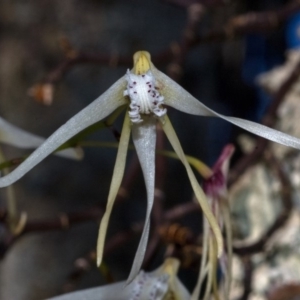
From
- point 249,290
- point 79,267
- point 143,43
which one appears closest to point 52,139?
point 79,267

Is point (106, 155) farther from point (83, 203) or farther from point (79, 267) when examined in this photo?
point (79, 267)

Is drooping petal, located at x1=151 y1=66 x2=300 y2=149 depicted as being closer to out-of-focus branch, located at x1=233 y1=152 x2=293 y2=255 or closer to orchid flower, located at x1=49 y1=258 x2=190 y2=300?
orchid flower, located at x1=49 y1=258 x2=190 y2=300

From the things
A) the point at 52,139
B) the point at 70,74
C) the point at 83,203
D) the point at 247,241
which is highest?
the point at 70,74

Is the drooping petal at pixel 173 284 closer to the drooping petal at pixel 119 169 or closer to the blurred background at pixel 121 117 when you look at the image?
the drooping petal at pixel 119 169

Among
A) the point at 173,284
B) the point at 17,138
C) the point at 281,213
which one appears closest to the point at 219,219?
the point at 173,284

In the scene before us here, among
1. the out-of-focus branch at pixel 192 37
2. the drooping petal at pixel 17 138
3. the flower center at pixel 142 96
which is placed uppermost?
the out-of-focus branch at pixel 192 37

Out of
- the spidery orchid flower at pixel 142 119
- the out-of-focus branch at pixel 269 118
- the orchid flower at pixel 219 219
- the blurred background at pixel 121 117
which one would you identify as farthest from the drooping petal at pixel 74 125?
the out-of-focus branch at pixel 269 118

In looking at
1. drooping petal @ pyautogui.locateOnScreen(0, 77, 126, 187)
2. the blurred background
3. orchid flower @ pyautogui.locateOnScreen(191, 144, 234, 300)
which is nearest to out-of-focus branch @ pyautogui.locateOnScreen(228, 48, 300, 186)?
the blurred background
